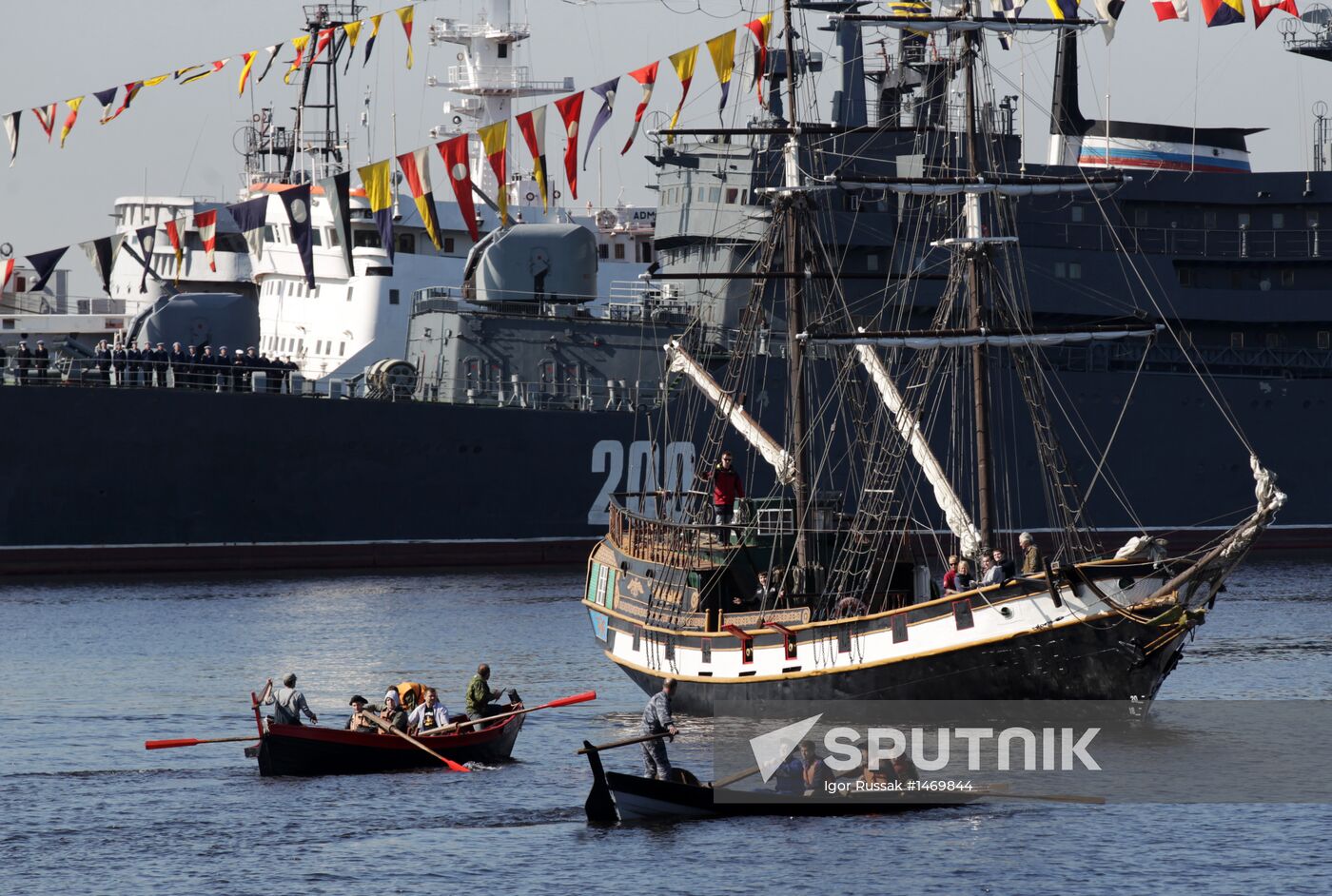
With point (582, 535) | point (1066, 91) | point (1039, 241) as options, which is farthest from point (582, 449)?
point (1066, 91)

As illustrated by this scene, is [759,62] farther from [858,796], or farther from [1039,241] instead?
[858,796]

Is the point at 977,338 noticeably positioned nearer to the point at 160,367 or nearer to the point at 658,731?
the point at 658,731

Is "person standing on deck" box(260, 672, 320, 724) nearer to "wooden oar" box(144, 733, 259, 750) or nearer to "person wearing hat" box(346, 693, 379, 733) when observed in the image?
"person wearing hat" box(346, 693, 379, 733)

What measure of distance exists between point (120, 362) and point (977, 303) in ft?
89.8

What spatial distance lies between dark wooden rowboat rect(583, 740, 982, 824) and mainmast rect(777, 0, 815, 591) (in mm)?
7695

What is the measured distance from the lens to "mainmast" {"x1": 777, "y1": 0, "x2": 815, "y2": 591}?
32.0 metres

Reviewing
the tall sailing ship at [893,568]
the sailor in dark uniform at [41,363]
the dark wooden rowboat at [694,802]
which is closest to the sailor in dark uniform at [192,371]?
the sailor in dark uniform at [41,363]

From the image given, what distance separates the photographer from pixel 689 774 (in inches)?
936

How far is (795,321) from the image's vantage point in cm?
3488

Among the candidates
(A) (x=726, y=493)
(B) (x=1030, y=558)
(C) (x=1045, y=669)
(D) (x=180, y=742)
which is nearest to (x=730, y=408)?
(A) (x=726, y=493)

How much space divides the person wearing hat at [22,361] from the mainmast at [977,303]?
91.6 ft

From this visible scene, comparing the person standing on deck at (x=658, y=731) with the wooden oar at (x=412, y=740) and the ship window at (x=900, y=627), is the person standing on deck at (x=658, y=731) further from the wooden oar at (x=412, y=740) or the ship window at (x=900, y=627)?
the ship window at (x=900, y=627)

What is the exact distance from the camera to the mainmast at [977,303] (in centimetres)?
3019

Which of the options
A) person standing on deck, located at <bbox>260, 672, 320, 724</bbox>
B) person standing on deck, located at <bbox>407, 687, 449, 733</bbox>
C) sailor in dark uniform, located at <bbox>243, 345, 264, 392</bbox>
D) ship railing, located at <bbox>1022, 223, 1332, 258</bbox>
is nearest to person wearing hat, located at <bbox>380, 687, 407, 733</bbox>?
person standing on deck, located at <bbox>407, 687, 449, 733</bbox>
